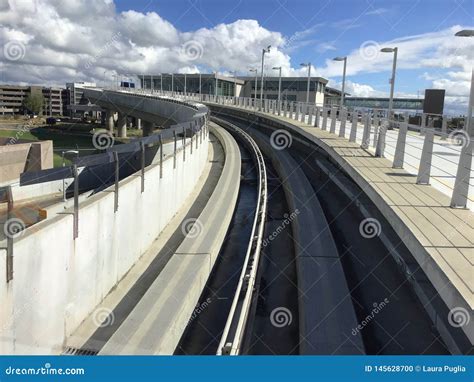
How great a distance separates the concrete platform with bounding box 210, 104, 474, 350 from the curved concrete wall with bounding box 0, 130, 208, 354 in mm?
3977

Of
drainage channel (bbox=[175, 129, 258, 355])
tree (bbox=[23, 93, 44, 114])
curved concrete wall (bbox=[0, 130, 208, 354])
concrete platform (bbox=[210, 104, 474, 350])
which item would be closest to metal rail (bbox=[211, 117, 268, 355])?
drainage channel (bbox=[175, 129, 258, 355])

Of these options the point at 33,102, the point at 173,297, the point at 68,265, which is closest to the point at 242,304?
the point at 173,297

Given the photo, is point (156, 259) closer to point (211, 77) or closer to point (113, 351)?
point (113, 351)

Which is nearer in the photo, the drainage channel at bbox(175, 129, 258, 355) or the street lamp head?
the drainage channel at bbox(175, 129, 258, 355)

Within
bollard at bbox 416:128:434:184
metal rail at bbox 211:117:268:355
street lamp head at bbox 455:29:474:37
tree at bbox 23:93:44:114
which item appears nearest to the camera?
metal rail at bbox 211:117:268:355

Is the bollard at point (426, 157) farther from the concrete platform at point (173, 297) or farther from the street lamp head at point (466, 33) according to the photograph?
the street lamp head at point (466, 33)

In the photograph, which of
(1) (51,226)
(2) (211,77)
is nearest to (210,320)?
(1) (51,226)

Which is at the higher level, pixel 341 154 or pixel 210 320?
pixel 341 154

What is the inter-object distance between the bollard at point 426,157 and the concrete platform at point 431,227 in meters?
0.20

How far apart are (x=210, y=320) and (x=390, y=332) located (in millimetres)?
2677

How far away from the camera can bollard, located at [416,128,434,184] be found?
813 centimetres

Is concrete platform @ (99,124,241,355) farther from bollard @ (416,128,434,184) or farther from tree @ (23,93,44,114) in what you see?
tree @ (23,93,44,114)
